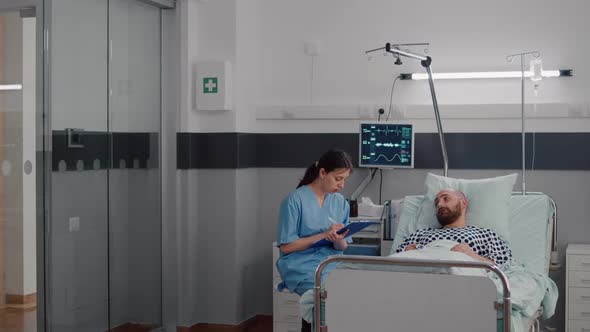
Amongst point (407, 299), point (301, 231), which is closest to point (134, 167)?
point (301, 231)

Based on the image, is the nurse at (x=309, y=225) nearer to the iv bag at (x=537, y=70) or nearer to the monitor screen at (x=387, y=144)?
the monitor screen at (x=387, y=144)

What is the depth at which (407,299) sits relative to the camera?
3.41 metres

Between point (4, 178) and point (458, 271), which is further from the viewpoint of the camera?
point (4, 178)

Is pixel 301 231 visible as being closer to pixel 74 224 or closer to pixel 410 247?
pixel 410 247

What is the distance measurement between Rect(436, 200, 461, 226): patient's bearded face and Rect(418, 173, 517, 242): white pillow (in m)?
0.16

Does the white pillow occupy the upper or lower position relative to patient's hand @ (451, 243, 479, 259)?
upper

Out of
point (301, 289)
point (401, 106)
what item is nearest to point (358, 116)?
point (401, 106)

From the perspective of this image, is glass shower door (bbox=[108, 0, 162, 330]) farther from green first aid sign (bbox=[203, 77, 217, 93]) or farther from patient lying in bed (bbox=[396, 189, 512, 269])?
patient lying in bed (bbox=[396, 189, 512, 269])

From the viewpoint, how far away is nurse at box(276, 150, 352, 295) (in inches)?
163

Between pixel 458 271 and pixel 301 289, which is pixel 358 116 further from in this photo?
pixel 458 271

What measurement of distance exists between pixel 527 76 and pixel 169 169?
103 inches

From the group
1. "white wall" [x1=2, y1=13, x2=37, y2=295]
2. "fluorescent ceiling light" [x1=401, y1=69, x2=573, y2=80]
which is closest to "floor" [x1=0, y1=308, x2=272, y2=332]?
"white wall" [x1=2, y1=13, x2=37, y2=295]

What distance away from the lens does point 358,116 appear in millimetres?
5906

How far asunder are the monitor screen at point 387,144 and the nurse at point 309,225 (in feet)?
4.25
